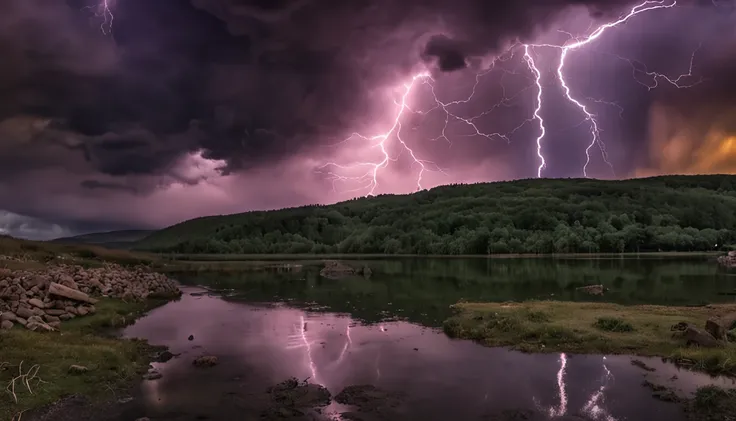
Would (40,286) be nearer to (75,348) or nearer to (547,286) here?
(75,348)

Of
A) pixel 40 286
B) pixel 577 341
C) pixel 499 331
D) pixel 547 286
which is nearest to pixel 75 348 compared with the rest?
pixel 40 286

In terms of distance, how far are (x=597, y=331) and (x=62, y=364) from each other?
2982 centimetres

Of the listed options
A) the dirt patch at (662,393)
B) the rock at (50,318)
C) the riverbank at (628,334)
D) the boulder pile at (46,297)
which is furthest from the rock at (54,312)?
the dirt patch at (662,393)

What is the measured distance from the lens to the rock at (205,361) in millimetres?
26627

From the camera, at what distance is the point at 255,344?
3297 centimetres

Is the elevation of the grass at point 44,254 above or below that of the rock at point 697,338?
above

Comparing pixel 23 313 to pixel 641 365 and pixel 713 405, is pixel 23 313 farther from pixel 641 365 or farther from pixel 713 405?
pixel 713 405

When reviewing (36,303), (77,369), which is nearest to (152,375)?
(77,369)

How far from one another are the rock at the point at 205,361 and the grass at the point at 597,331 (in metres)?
16.2

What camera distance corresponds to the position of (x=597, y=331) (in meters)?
31.5

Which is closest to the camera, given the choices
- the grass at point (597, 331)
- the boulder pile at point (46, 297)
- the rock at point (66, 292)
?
the grass at point (597, 331)

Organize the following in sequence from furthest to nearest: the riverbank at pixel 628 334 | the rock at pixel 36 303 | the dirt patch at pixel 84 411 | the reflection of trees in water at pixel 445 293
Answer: the reflection of trees in water at pixel 445 293, the rock at pixel 36 303, the riverbank at pixel 628 334, the dirt patch at pixel 84 411

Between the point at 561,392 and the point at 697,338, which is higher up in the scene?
the point at 697,338

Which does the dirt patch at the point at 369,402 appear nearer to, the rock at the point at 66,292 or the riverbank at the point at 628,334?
the riverbank at the point at 628,334
